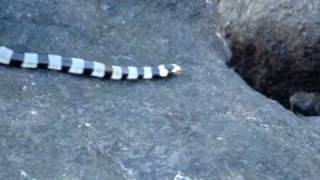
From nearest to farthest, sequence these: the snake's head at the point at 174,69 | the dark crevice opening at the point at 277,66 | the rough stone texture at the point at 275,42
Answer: the snake's head at the point at 174,69, the rough stone texture at the point at 275,42, the dark crevice opening at the point at 277,66

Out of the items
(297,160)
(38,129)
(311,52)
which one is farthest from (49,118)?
(311,52)

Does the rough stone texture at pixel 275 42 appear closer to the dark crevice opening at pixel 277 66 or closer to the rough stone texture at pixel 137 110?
the dark crevice opening at pixel 277 66

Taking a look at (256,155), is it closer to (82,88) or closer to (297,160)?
(297,160)

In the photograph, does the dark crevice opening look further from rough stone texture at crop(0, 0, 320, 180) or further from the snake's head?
the snake's head

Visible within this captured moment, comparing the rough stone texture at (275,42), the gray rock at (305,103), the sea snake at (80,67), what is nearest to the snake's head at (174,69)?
the sea snake at (80,67)

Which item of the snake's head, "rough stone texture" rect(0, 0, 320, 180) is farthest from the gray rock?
the snake's head

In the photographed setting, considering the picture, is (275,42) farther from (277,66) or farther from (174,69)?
(174,69)

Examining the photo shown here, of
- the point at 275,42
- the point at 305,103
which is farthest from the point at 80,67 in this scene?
the point at 305,103
